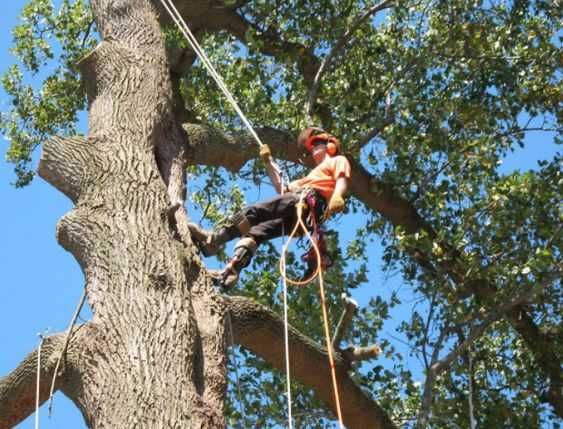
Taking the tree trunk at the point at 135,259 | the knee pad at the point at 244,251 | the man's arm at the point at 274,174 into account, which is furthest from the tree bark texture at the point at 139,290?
the man's arm at the point at 274,174

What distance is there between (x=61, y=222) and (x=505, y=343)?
494cm

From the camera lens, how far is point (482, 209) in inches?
334

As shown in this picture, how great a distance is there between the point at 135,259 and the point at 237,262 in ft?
2.68

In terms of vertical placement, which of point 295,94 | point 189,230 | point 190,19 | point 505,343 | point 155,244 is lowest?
point 155,244

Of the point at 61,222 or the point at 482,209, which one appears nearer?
the point at 61,222

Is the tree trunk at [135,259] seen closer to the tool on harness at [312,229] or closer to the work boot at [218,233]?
the work boot at [218,233]

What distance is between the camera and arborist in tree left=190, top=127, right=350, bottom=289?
240 inches

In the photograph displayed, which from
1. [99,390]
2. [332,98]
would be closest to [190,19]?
[332,98]

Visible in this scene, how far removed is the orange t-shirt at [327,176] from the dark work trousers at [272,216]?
0.74 feet

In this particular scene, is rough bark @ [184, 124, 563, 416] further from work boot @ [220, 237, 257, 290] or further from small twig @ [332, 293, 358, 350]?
small twig @ [332, 293, 358, 350]

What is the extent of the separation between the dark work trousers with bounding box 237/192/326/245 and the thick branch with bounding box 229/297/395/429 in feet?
2.15

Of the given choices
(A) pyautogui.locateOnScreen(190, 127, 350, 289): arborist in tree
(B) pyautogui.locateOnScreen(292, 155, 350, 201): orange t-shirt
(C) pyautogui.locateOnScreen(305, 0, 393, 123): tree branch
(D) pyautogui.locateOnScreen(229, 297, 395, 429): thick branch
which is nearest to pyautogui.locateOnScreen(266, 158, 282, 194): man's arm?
(A) pyautogui.locateOnScreen(190, 127, 350, 289): arborist in tree

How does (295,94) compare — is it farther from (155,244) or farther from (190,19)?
(155,244)

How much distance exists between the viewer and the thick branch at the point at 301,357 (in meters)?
5.69
